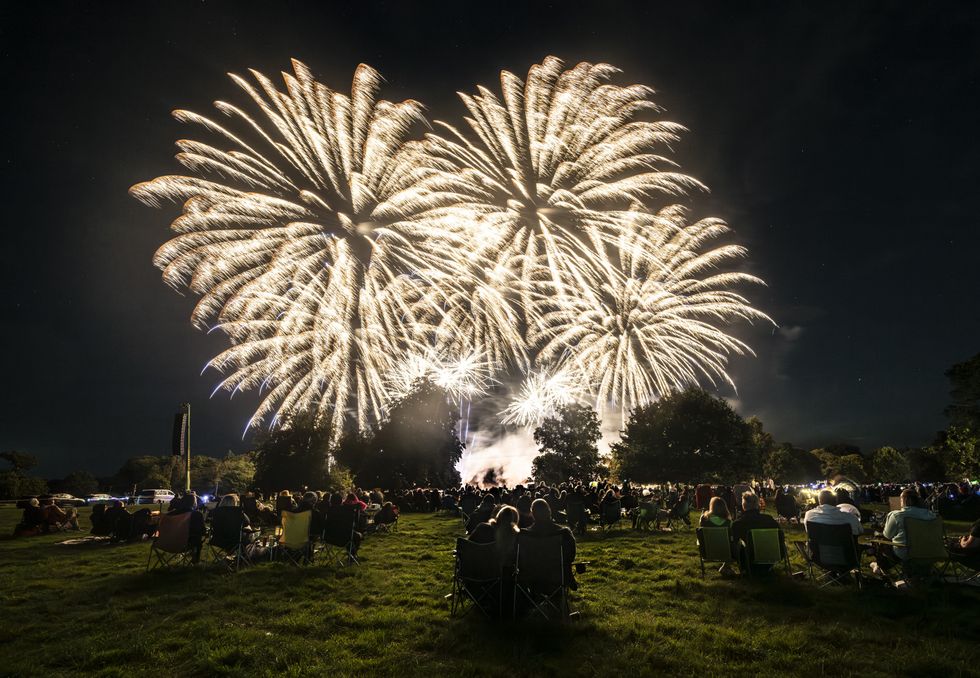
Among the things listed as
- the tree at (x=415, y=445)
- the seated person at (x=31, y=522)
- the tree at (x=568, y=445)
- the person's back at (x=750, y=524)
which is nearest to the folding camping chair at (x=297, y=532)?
the person's back at (x=750, y=524)

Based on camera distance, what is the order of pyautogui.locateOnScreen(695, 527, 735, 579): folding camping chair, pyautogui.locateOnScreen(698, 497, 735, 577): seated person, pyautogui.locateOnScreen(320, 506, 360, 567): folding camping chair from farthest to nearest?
pyautogui.locateOnScreen(320, 506, 360, 567): folding camping chair < pyautogui.locateOnScreen(698, 497, 735, 577): seated person < pyautogui.locateOnScreen(695, 527, 735, 579): folding camping chair

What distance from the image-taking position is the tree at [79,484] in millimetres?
72812

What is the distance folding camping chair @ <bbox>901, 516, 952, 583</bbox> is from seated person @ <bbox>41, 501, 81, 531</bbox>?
79.1 ft

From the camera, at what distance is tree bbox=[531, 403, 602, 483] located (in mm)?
81000

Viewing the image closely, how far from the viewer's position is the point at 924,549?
8.31 m

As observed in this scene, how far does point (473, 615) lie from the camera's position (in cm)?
752

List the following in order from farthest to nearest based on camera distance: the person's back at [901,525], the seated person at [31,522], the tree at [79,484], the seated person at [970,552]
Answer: the tree at [79,484], the seated person at [31,522], the person's back at [901,525], the seated person at [970,552]

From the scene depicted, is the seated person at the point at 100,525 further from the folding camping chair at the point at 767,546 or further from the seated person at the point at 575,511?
the folding camping chair at the point at 767,546

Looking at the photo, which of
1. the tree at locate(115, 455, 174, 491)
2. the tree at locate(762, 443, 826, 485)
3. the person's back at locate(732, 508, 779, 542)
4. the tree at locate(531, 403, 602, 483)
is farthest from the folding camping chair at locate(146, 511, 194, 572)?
the tree at locate(762, 443, 826, 485)

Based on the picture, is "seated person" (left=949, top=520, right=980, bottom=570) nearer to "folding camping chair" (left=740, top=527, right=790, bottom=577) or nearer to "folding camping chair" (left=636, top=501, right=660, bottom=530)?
"folding camping chair" (left=740, top=527, right=790, bottom=577)

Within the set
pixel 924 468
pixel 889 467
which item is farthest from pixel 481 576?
pixel 924 468

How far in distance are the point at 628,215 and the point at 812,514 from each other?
15.1 metres

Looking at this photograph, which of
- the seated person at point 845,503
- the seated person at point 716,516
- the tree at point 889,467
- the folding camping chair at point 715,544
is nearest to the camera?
the folding camping chair at point 715,544

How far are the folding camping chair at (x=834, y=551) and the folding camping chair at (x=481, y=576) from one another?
18.1 ft
